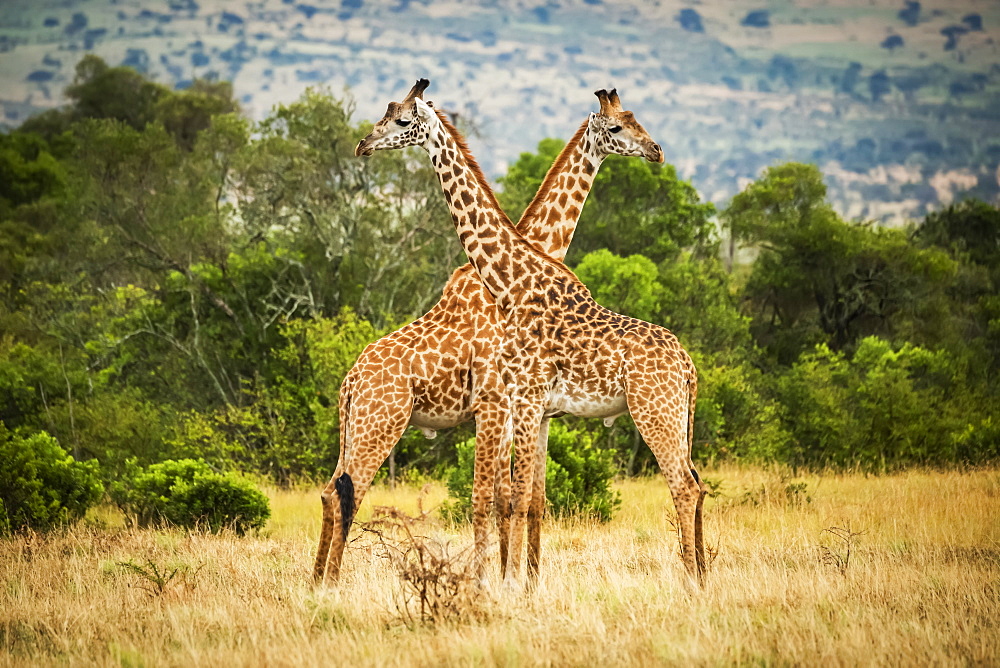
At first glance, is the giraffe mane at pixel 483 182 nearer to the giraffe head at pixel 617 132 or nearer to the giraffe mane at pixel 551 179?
the giraffe mane at pixel 551 179

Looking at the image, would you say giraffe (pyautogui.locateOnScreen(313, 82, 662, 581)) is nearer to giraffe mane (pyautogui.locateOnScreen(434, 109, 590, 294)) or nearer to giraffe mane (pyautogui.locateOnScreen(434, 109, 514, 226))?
giraffe mane (pyautogui.locateOnScreen(434, 109, 590, 294))

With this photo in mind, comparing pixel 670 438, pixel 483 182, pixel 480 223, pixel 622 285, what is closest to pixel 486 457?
pixel 670 438

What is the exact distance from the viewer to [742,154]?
612 feet

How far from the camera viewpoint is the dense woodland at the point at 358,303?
64.7ft

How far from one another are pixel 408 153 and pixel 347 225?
2294 millimetres

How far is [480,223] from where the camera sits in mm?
9016

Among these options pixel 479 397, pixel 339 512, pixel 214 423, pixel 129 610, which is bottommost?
pixel 214 423

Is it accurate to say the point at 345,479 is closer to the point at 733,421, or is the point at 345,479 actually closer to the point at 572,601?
the point at 572,601

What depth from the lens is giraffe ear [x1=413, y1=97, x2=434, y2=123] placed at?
30.2ft

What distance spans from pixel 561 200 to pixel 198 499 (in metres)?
6.16

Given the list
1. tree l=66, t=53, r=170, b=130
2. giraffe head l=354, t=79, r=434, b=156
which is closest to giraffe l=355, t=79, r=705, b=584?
giraffe head l=354, t=79, r=434, b=156

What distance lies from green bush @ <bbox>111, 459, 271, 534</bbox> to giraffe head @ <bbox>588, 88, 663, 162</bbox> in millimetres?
6346

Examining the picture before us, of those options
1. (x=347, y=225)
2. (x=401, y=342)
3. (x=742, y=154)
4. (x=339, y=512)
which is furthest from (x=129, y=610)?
(x=742, y=154)

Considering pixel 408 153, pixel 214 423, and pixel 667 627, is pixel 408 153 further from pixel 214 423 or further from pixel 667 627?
pixel 667 627
